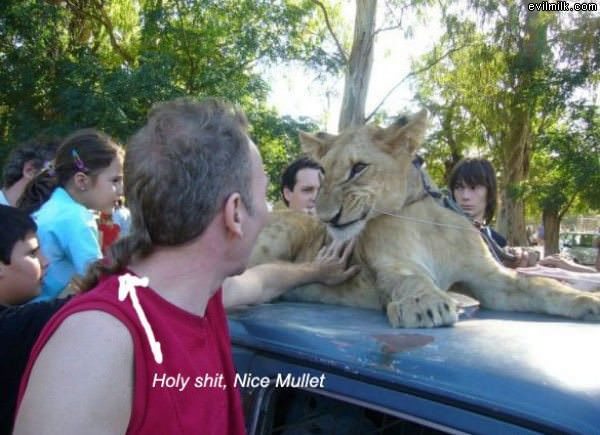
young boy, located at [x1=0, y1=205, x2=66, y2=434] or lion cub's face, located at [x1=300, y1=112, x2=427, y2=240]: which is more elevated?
lion cub's face, located at [x1=300, y1=112, x2=427, y2=240]

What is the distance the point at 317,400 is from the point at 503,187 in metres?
18.8

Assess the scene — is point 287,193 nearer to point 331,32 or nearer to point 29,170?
point 29,170

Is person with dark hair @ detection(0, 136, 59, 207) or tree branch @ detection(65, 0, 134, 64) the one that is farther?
tree branch @ detection(65, 0, 134, 64)

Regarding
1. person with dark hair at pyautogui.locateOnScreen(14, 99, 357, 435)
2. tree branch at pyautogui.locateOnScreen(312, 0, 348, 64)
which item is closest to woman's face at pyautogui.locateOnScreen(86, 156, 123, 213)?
person with dark hair at pyautogui.locateOnScreen(14, 99, 357, 435)

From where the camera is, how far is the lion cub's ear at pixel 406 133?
307cm

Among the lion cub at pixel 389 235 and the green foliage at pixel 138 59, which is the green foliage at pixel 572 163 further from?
the lion cub at pixel 389 235

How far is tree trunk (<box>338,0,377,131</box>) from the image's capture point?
14.5 m

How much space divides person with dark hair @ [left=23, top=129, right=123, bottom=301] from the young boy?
53cm

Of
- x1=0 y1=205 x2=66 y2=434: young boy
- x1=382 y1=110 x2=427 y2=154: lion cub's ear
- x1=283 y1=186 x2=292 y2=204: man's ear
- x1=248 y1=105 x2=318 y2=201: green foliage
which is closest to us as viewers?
x1=0 y1=205 x2=66 y2=434: young boy

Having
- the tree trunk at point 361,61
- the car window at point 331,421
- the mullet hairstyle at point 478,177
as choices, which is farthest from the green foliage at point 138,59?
the car window at point 331,421

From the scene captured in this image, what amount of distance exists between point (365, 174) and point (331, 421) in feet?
4.64

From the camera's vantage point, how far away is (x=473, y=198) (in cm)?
441

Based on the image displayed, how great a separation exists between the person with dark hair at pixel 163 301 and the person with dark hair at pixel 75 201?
6.86 feet

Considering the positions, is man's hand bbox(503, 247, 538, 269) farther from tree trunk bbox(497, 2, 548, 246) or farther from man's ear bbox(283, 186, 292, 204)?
tree trunk bbox(497, 2, 548, 246)
